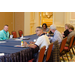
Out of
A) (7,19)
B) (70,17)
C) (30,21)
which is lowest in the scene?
(30,21)

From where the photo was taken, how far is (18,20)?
12336 mm

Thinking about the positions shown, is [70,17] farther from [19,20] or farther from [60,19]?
[19,20]

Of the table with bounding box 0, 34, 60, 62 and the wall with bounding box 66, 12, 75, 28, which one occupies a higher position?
the wall with bounding box 66, 12, 75, 28

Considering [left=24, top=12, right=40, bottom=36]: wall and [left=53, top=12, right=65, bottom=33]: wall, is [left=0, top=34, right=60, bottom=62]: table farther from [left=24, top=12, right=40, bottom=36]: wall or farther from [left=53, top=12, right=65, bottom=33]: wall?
[left=24, top=12, right=40, bottom=36]: wall

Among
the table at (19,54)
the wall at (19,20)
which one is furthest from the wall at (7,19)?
the table at (19,54)

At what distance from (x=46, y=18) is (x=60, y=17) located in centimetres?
432

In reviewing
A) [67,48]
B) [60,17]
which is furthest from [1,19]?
[67,48]

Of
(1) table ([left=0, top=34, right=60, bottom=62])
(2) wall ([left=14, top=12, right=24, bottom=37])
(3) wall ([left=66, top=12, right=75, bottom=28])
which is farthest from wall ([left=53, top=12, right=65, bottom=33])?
(1) table ([left=0, top=34, right=60, bottom=62])

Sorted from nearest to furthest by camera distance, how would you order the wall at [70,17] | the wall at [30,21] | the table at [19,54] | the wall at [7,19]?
the table at [19,54] → the wall at [70,17] → the wall at [7,19] → the wall at [30,21]

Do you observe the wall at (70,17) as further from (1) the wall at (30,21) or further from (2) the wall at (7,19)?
(2) the wall at (7,19)

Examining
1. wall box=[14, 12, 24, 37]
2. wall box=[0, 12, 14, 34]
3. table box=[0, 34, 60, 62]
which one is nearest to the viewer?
table box=[0, 34, 60, 62]

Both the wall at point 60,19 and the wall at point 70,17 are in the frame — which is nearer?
the wall at point 70,17

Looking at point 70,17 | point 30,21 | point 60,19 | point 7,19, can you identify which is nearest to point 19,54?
point 70,17
